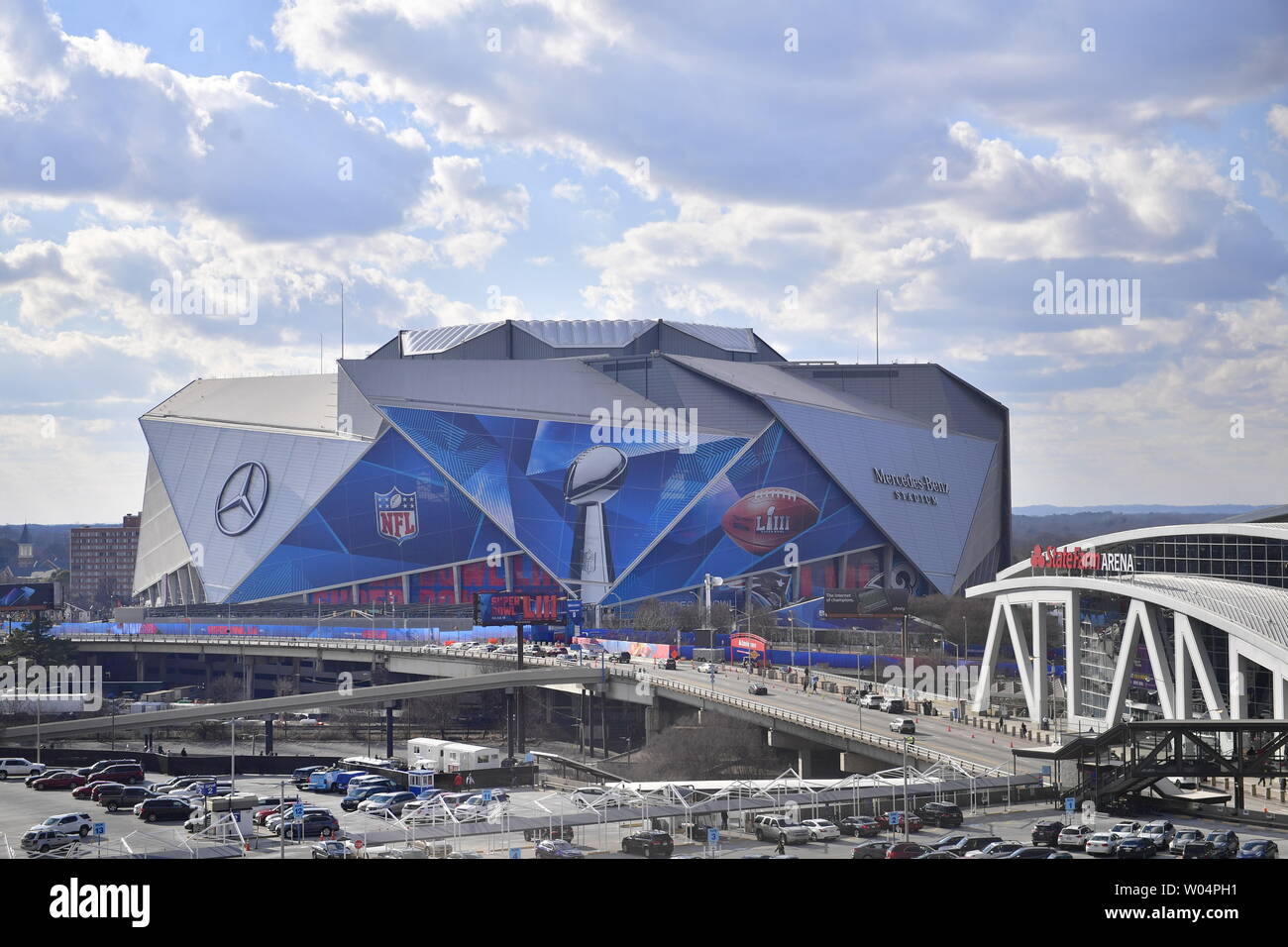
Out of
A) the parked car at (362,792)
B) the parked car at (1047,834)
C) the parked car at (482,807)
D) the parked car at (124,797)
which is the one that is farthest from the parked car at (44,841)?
the parked car at (1047,834)

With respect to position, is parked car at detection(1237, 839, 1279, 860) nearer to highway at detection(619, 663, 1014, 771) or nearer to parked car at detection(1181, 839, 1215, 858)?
parked car at detection(1181, 839, 1215, 858)

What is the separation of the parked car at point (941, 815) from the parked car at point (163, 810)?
23.3 m

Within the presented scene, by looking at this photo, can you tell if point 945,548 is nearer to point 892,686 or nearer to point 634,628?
point 634,628

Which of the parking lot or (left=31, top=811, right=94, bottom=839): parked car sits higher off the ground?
the parking lot

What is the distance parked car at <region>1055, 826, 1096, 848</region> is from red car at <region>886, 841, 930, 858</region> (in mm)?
4412

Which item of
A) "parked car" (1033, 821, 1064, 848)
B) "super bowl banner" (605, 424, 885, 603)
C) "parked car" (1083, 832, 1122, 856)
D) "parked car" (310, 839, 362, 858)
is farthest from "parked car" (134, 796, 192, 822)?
"super bowl banner" (605, 424, 885, 603)

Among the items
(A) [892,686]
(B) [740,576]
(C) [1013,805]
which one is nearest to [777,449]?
(B) [740,576]

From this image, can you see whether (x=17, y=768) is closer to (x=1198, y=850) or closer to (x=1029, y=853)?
(x=1029, y=853)

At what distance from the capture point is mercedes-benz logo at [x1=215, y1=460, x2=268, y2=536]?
4966 inches

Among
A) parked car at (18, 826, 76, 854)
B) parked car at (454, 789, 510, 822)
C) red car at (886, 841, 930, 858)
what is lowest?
parked car at (18, 826, 76, 854)

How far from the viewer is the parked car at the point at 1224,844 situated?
3059 cm

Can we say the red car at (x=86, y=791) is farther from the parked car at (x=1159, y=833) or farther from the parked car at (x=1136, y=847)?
the parked car at (x=1136, y=847)

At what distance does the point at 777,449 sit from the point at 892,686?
154 feet
